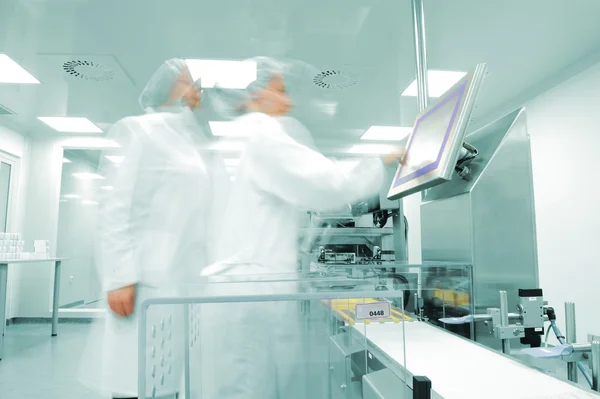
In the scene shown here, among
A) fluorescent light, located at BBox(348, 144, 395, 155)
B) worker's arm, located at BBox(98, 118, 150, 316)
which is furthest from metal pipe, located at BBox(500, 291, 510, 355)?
fluorescent light, located at BBox(348, 144, 395, 155)

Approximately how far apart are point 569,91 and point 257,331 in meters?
3.49

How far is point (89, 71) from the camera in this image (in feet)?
9.91

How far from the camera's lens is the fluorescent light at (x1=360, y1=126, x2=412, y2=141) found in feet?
15.2

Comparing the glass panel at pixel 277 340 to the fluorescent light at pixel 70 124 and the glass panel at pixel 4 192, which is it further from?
the glass panel at pixel 4 192

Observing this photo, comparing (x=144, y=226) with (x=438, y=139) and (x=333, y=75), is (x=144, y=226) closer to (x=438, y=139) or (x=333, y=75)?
(x=438, y=139)

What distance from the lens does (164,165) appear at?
1.43 m

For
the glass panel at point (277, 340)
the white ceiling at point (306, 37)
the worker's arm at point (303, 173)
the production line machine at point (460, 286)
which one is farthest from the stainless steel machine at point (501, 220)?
the white ceiling at point (306, 37)

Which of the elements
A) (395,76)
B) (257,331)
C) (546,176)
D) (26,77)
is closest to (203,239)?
(257,331)

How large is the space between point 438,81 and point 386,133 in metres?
1.58

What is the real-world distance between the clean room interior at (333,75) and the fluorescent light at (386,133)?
21 centimetres

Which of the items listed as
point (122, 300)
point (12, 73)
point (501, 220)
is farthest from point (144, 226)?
point (12, 73)

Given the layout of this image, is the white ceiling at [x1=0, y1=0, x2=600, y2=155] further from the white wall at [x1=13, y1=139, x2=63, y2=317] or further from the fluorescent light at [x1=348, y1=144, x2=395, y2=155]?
the fluorescent light at [x1=348, y1=144, x2=395, y2=155]

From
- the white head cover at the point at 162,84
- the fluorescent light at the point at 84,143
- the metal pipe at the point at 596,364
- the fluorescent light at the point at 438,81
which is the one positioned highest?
the fluorescent light at the point at 438,81

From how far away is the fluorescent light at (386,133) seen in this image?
4641 mm
